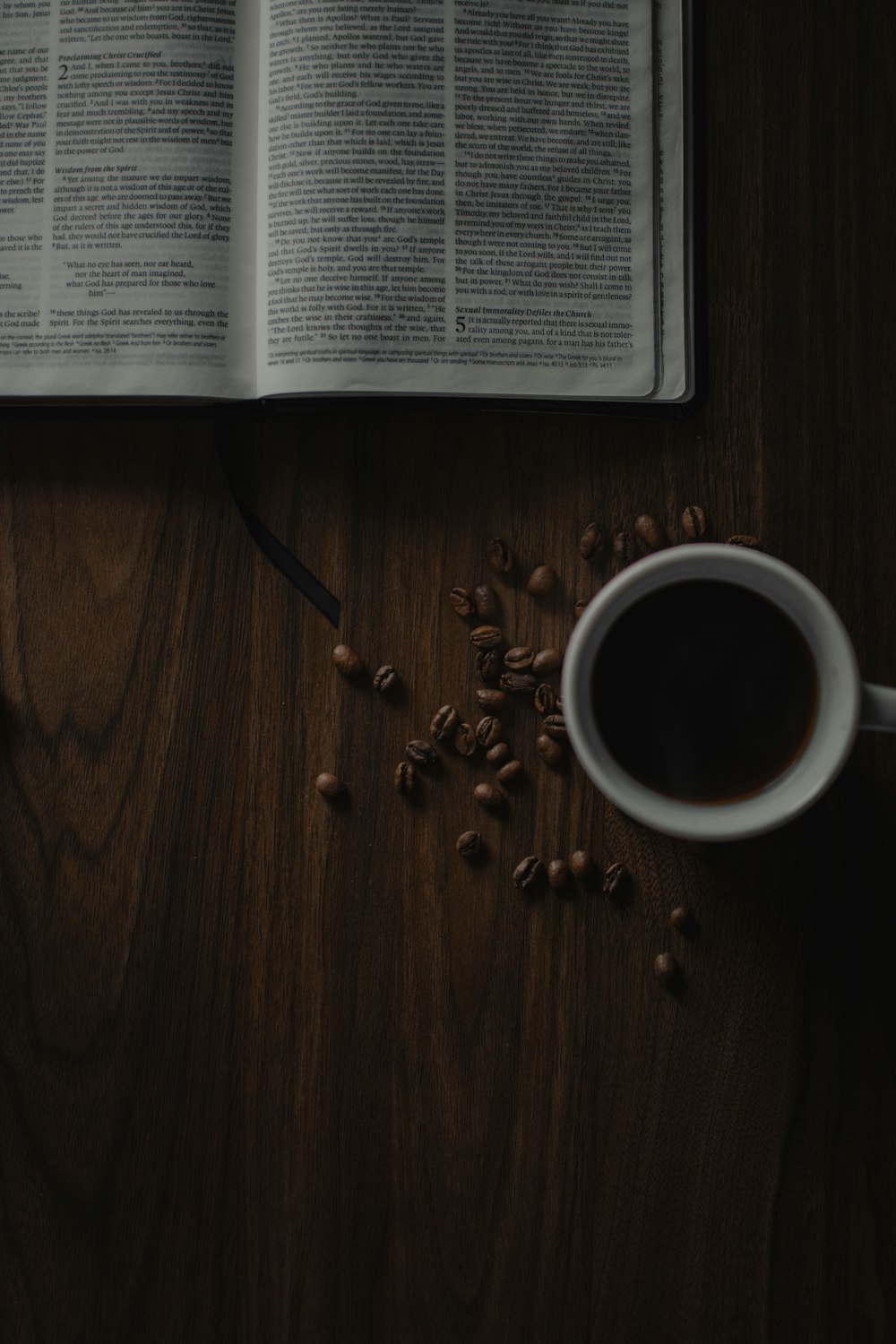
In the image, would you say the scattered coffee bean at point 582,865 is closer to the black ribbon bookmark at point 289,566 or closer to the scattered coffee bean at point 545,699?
the scattered coffee bean at point 545,699

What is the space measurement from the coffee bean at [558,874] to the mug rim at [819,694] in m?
0.11

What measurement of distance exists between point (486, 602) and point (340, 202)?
27 cm

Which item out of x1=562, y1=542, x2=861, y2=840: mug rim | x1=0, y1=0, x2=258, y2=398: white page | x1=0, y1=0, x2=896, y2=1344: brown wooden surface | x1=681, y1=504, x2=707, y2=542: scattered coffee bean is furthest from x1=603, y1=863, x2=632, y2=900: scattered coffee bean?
x1=0, y1=0, x2=258, y2=398: white page

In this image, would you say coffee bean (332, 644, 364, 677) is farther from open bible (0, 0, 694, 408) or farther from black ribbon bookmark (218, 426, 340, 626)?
open bible (0, 0, 694, 408)

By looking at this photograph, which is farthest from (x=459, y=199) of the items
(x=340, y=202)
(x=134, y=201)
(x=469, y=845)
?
(x=469, y=845)

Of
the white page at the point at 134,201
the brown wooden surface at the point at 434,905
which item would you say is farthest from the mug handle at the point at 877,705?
the white page at the point at 134,201

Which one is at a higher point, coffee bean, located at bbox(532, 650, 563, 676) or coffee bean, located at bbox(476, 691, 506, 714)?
coffee bean, located at bbox(532, 650, 563, 676)

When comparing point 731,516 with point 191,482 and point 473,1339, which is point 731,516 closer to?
point 191,482

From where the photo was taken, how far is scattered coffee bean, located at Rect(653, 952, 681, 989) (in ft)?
2.03

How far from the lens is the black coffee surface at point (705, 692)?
546mm

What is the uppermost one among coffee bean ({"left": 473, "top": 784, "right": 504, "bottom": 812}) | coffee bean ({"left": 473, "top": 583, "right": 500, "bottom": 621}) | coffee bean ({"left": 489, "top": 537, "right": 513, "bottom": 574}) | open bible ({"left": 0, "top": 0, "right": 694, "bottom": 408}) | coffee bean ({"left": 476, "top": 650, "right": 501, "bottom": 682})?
open bible ({"left": 0, "top": 0, "right": 694, "bottom": 408})

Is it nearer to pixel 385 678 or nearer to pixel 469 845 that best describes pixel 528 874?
pixel 469 845

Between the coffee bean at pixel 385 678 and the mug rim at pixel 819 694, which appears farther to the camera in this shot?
the coffee bean at pixel 385 678

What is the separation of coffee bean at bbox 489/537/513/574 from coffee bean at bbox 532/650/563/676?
0.06 meters
